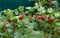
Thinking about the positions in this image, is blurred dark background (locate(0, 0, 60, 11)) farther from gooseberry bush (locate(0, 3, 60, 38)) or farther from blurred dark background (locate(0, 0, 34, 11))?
gooseberry bush (locate(0, 3, 60, 38))

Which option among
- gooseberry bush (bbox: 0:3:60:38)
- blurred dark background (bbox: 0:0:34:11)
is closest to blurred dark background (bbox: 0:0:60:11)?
blurred dark background (bbox: 0:0:34:11)

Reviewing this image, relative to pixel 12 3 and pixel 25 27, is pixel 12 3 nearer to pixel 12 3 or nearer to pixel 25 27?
pixel 12 3

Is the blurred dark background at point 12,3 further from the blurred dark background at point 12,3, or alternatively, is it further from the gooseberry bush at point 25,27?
the gooseberry bush at point 25,27

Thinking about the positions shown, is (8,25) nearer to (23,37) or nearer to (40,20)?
(23,37)

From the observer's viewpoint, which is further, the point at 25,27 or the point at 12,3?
the point at 12,3

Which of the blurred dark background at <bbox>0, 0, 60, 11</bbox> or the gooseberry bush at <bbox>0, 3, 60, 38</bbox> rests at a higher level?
the blurred dark background at <bbox>0, 0, 60, 11</bbox>

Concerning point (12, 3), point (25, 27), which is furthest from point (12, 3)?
point (25, 27)

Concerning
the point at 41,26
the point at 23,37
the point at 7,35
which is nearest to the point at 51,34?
the point at 41,26

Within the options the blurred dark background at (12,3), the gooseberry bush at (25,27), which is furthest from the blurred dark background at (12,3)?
the gooseberry bush at (25,27)

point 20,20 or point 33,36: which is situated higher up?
point 20,20

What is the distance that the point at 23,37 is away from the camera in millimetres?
1817

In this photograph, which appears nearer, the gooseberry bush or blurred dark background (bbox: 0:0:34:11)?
the gooseberry bush

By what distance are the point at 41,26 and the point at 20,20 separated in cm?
26

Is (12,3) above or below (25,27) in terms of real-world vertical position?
above
